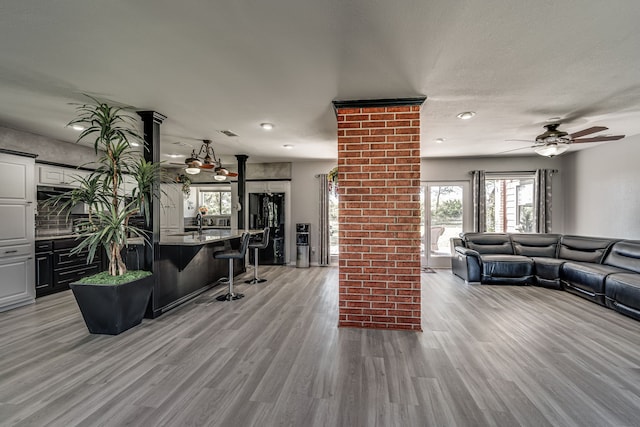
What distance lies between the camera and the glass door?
630 cm

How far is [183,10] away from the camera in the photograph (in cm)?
162

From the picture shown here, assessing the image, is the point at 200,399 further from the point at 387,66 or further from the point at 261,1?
the point at 387,66

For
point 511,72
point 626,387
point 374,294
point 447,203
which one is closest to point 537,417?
point 626,387

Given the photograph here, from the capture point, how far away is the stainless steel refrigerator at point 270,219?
263 inches

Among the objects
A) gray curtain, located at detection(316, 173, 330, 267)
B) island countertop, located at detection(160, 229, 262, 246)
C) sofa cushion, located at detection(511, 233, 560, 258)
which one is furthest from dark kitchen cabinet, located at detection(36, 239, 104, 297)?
sofa cushion, located at detection(511, 233, 560, 258)

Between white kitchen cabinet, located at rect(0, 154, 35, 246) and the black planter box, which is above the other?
white kitchen cabinet, located at rect(0, 154, 35, 246)

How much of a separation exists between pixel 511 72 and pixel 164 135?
14.9 feet

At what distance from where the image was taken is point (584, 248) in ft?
15.3

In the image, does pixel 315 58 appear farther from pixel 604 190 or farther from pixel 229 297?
pixel 604 190

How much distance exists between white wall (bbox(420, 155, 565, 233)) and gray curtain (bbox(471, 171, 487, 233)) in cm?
19

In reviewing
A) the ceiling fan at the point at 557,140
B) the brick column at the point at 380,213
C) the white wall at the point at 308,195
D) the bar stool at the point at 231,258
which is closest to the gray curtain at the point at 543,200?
the ceiling fan at the point at 557,140

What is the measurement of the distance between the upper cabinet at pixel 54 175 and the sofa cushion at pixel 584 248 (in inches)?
318

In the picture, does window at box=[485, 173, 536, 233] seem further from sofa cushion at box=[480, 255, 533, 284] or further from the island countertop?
the island countertop

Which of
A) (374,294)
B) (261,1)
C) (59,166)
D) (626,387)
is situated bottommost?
(626,387)
